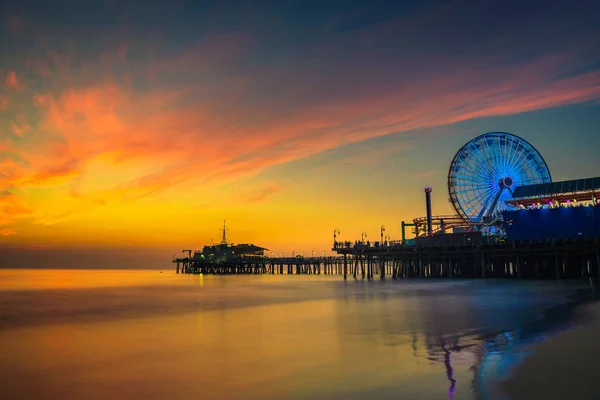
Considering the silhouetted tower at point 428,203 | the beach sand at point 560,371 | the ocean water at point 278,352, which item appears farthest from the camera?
the silhouetted tower at point 428,203

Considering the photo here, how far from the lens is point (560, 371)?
11859mm

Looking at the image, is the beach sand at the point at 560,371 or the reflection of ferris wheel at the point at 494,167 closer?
the beach sand at the point at 560,371

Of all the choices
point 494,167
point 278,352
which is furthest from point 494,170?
point 278,352

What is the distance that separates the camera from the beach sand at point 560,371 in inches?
396

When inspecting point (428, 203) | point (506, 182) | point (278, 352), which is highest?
Answer: point (428, 203)

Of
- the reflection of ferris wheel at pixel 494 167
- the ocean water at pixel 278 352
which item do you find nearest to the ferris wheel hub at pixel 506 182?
the reflection of ferris wheel at pixel 494 167

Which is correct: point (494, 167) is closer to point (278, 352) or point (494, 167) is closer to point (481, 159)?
point (481, 159)

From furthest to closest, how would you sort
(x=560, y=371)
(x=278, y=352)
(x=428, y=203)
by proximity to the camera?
(x=428, y=203) → (x=278, y=352) → (x=560, y=371)

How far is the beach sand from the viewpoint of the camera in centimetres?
1006

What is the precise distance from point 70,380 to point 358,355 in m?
8.54

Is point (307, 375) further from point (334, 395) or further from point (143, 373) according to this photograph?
point (143, 373)

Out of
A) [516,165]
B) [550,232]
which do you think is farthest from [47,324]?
[516,165]

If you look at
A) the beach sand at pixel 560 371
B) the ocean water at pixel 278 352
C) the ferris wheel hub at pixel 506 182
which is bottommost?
the ocean water at pixel 278 352

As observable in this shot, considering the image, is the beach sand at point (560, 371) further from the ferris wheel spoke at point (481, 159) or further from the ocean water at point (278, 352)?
the ferris wheel spoke at point (481, 159)
